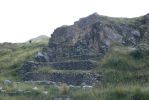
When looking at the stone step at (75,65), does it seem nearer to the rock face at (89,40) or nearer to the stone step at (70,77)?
the rock face at (89,40)

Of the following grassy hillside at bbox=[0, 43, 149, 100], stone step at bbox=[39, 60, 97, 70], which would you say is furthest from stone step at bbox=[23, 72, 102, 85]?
stone step at bbox=[39, 60, 97, 70]

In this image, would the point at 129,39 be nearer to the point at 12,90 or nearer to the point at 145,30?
the point at 145,30

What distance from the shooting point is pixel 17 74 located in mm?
28438

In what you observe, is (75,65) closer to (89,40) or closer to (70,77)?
(70,77)

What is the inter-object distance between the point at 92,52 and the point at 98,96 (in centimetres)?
1012

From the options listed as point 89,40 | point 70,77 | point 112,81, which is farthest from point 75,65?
point 112,81

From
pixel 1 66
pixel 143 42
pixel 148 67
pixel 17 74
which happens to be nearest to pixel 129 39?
pixel 143 42

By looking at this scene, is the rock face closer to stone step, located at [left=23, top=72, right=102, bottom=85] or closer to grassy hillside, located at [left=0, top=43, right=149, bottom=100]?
stone step, located at [left=23, top=72, right=102, bottom=85]

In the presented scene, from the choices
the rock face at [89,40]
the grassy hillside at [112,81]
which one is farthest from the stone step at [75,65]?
the grassy hillside at [112,81]

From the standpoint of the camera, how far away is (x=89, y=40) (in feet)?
92.9

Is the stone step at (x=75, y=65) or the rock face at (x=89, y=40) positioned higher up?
the rock face at (x=89, y=40)

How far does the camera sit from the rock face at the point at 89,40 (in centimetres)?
2662

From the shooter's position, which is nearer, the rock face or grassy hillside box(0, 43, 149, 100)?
grassy hillside box(0, 43, 149, 100)

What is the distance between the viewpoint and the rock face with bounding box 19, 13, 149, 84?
26625mm
